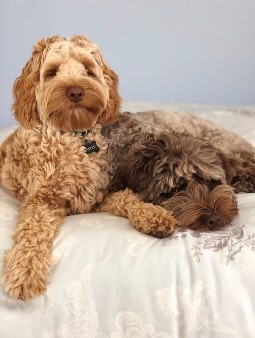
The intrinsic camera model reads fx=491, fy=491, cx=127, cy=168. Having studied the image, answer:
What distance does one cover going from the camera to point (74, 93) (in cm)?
216

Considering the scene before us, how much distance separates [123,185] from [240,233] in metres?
0.70

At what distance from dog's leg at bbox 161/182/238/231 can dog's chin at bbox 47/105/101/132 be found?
530mm

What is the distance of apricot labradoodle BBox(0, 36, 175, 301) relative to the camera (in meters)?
2.16

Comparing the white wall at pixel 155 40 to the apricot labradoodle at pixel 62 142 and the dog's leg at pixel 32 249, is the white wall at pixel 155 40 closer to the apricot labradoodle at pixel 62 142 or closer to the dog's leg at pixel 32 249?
the apricot labradoodle at pixel 62 142

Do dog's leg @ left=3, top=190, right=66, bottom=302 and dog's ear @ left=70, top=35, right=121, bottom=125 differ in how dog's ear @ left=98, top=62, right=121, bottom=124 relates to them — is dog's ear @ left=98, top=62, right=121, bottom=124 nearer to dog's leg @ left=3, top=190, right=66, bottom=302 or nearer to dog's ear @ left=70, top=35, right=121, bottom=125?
dog's ear @ left=70, top=35, right=121, bottom=125

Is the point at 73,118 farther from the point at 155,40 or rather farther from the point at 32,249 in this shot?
the point at 155,40

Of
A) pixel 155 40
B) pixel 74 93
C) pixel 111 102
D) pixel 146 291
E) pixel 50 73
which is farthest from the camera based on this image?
pixel 155 40

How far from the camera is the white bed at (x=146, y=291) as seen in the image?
1.72 meters

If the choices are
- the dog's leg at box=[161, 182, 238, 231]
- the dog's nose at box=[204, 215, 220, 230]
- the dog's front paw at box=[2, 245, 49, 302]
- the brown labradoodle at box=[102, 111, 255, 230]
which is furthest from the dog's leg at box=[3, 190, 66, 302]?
the dog's nose at box=[204, 215, 220, 230]

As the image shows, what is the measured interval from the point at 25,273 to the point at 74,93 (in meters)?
0.81

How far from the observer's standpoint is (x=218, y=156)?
7.80ft

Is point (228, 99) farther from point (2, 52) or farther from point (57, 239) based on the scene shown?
point (57, 239)

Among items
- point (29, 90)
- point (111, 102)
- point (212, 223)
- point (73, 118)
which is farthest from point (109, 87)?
point (212, 223)

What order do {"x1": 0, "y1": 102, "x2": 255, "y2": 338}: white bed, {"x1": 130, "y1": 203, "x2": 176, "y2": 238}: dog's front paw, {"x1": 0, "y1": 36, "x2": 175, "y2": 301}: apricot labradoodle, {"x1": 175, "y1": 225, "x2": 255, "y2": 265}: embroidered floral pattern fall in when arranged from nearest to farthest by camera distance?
{"x1": 0, "y1": 102, "x2": 255, "y2": 338}: white bed, {"x1": 175, "y1": 225, "x2": 255, "y2": 265}: embroidered floral pattern, {"x1": 130, "y1": 203, "x2": 176, "y2": 238}: dog's front paw, {"x1": 0, "y1": 36, "x2": 175, "y2": 301}: apricot labradoodle
